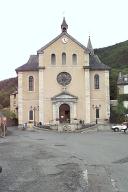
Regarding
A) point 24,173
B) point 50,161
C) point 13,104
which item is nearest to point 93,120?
point 13,104

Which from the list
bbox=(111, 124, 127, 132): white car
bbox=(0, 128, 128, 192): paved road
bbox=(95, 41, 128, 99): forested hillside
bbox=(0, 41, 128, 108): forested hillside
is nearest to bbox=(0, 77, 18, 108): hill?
bbox=(0, 41, 128, 108): forested hillside

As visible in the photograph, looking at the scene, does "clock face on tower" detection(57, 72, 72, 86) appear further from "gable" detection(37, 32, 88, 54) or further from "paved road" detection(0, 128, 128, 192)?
"paved road" detection(0, 128, 128, 192)

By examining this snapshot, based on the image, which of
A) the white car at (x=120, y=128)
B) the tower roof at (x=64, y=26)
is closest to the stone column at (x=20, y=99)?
the tower roof at (x=64, y=26)

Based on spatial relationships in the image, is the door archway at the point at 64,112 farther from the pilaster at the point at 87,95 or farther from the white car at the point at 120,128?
the white car at the point at 120,128

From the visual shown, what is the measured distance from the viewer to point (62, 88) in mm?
78000

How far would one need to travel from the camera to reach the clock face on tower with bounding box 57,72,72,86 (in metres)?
78.1

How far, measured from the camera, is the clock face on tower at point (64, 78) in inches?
3076

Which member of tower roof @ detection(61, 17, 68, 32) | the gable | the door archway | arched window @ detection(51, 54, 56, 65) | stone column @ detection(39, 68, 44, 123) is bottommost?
the door archway

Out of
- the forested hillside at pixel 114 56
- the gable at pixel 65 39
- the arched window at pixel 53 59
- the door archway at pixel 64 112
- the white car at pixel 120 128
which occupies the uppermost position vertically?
the forested hillside at pixel 114 56

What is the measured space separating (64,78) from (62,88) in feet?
5.33

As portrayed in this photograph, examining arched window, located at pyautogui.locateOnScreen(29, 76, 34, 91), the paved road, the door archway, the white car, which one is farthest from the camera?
arched window, located at pyautogui.locateOnScreen(29, 76, 34, 91)

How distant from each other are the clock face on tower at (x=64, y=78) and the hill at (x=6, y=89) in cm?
4482

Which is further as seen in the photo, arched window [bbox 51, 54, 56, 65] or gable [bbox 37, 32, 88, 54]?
arched window [bbox 51, 54, 56, 65]

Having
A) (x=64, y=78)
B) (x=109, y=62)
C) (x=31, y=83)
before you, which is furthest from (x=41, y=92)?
(x=109, y=62)
